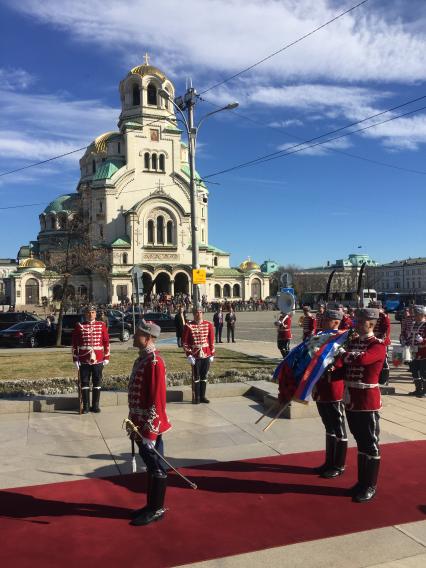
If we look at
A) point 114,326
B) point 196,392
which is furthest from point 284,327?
point 114,326

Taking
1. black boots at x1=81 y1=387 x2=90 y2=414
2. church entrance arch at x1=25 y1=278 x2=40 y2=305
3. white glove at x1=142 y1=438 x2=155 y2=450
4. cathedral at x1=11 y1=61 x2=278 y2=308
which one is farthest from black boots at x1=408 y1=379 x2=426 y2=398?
church entrance arch at x1=25 y1=278 x2=40 y2=305

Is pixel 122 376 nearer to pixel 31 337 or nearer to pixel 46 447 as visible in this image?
pixel 46 447

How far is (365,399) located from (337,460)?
3.62ft

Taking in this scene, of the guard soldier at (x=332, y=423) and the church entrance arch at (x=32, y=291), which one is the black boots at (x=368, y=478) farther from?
the church entrance arch at (x=32, y=291)

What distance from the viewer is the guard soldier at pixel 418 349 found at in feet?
35.8

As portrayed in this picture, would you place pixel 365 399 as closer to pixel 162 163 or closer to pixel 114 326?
pixel 114 326

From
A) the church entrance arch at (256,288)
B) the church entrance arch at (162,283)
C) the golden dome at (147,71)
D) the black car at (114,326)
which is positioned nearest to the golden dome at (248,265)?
the church entrance arch at (256,288)

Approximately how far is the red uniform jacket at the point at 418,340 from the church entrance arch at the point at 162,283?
58.5m

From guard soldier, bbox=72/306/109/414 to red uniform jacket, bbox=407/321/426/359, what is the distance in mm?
6574

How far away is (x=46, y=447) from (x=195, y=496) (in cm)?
281

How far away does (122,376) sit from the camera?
39.7 feet

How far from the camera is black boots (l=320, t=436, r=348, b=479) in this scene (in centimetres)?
595

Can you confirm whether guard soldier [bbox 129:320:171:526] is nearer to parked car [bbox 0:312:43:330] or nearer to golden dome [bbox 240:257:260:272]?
parked car [bbox 0:312:43:330]

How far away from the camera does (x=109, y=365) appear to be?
47.2 ft
